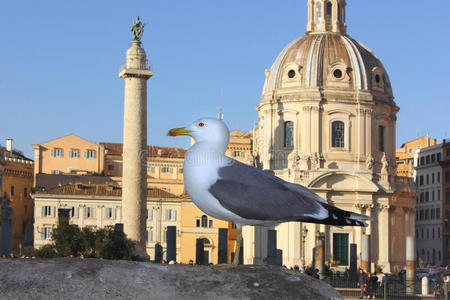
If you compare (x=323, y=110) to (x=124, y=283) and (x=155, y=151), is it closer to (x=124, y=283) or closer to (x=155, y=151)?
(x=155, y=151)

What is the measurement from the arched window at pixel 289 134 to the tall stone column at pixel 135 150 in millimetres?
14642

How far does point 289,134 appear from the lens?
6994cm

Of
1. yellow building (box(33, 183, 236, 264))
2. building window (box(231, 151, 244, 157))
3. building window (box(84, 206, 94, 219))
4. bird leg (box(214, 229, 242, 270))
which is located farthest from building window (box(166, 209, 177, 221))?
bird leg (box(214, 229, 242, 270))

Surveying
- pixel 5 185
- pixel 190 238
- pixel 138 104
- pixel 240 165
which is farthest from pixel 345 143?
pixel 240 165

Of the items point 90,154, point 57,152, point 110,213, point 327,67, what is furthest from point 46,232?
point 327,67

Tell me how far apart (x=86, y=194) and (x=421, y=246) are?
42.2 metres

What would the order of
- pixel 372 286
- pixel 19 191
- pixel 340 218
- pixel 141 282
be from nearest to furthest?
1. pixel 141 282
2. pixel 340 218
3. pixel 372 286
4. pixel 19 191

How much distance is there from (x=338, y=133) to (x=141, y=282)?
205 feet

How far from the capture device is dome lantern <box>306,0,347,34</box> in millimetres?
72250

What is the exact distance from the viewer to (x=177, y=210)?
294 feet

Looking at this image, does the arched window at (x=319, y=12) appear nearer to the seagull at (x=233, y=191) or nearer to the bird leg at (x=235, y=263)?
the bird leg at (x=235, y=263)

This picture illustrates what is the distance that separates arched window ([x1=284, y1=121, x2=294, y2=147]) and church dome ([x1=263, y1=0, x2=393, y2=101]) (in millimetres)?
2579

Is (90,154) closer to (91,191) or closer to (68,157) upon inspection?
(68,157)

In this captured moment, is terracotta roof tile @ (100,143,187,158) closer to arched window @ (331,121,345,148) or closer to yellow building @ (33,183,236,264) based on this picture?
yellow building @ (33,183,236,264)
